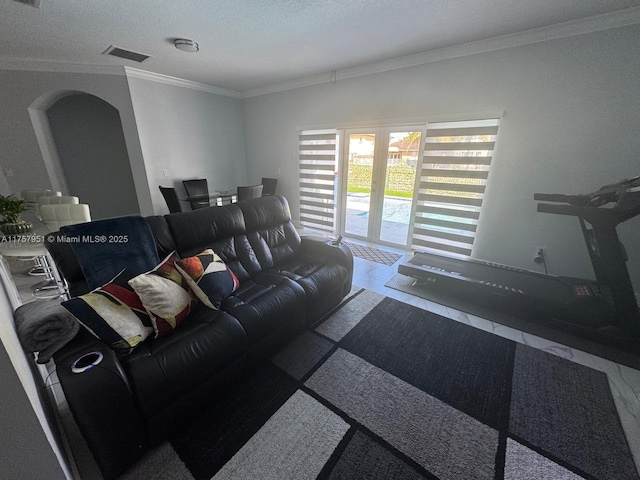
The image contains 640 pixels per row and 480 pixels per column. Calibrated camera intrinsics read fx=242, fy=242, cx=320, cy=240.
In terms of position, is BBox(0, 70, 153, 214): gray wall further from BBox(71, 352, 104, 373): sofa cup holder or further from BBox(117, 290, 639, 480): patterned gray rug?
BBox(117, 290, 639, 480): patterned gray rug

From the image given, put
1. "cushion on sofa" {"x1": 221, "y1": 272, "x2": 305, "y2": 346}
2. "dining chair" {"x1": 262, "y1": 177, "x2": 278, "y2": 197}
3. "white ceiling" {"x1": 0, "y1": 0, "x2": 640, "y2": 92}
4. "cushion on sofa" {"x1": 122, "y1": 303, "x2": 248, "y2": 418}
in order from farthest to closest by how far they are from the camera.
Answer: "dining chair" {"x1": 262, "y1": 177, "x2": 278, "y2": 197}
"white ceiling" {"x1": 0, "y1": 0, "x2": 640, "y2": 92}
"cushion on sofa" {"x1": 221, "y1": 272, "x2": 305, "y2": 346}
"cushion on sofa" {"x1": 122, "y1": 303, "x2": 248, "y2": 418}

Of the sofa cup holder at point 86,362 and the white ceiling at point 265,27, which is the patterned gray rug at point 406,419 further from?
the white ceiling at point 265,27

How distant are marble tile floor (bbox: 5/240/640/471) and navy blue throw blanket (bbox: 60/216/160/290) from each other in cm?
200

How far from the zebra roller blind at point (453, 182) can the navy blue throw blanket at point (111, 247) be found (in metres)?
3.20

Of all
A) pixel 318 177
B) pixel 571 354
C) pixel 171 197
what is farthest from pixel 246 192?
pixel 571 354

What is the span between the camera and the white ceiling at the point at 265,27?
6.63 ft

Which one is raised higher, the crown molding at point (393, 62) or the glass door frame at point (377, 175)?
the crown molding at point (393, 62)

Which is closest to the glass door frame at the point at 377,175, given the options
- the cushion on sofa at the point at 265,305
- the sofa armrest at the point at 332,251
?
the sofa armrest at the point at 332,251

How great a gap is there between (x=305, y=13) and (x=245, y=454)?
10.6 ft

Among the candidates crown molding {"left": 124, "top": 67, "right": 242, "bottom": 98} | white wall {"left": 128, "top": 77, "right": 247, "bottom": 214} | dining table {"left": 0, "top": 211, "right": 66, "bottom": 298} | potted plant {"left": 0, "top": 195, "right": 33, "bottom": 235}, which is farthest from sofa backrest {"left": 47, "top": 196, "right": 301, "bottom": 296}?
crown molding {"left": 124, "top": 67, "right": 242, "bottom": 98}

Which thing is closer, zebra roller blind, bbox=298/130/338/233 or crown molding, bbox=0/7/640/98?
crown molding, bbox=0/7/640/98

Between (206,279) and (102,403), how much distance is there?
2.43ft

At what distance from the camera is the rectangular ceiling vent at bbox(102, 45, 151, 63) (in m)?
2.92

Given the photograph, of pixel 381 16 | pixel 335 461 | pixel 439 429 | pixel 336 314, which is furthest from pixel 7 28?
pixel 439 429
